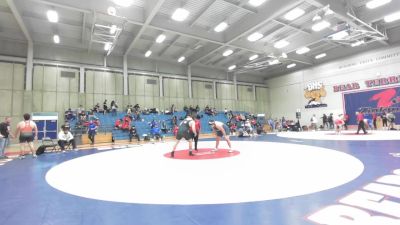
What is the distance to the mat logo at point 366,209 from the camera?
216 centimetres

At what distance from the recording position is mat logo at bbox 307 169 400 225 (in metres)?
2.16

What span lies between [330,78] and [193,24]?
17.0 meters

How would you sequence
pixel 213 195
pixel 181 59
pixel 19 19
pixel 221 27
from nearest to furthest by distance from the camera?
pixel 213 195 < pixel 19 19 < pixel 221 27 < pixel 181 59

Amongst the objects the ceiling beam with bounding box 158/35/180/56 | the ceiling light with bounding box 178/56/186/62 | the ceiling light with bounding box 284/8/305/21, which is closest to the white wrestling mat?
the ceiling light with bounding box 284/8/305/21

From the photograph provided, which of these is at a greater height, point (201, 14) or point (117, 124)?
point (201, 14)

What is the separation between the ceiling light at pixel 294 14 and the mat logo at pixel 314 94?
12667mm

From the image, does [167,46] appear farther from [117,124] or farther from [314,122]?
[314,122]

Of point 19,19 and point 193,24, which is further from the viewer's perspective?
point 193,24

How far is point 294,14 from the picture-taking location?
14305mm

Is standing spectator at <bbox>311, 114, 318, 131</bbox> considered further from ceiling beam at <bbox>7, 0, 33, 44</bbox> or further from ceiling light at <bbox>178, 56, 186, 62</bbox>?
ceiling beam at <bbox>7, 0, 33, 44</bbox>

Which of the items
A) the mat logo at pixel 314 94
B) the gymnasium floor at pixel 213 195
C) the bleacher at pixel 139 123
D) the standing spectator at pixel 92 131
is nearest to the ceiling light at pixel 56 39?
the bleacher at pixel 139 123

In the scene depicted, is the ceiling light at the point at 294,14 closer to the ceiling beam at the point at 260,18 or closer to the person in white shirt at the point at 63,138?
the ceiling beam at the point at 260,18

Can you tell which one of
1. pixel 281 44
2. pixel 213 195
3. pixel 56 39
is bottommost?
pixel 213 195

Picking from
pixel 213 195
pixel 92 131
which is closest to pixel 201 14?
pixel 92 131
